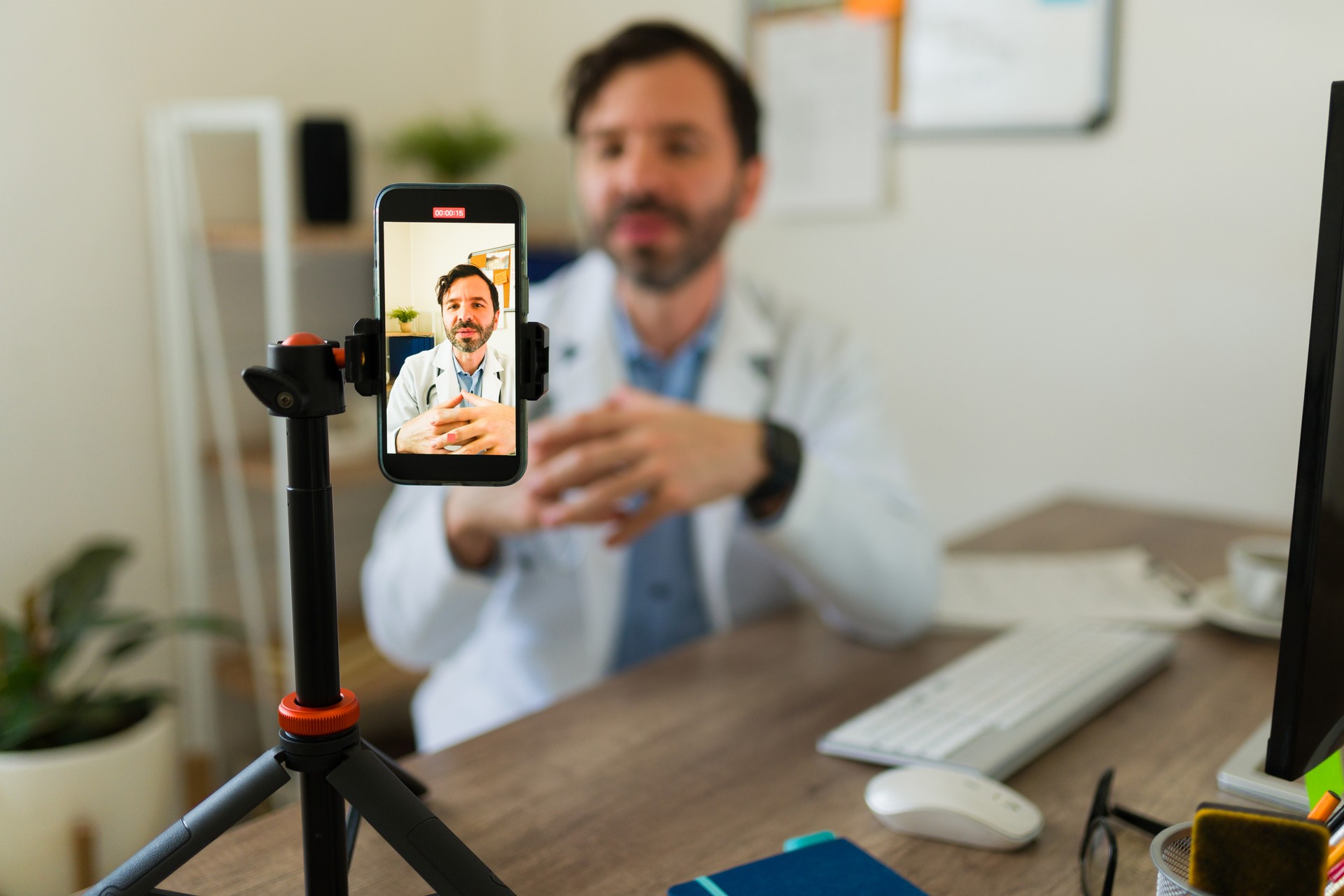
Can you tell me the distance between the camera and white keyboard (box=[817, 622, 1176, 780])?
2.62 ft

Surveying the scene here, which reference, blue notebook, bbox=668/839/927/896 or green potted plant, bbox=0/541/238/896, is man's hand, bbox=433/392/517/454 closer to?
blue notebook, bbox=668/839/927/896

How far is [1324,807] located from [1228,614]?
2.05 feet

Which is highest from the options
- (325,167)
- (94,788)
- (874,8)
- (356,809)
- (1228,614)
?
(874,8)

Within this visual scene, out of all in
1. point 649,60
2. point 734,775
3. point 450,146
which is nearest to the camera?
point 734,775

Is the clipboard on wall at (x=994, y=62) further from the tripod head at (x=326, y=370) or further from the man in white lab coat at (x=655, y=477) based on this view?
the tripod head at (x=326, y=370)

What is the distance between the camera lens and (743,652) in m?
1.06

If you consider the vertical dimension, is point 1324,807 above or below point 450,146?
below

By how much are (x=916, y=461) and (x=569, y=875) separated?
1.61 metres

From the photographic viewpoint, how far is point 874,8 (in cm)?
203

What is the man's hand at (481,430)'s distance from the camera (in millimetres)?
487

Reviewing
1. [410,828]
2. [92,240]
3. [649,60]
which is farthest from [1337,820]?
[92,240]

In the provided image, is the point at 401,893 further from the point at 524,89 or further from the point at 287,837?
the point at 524,89

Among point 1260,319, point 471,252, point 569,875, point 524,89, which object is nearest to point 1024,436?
point 1260,319

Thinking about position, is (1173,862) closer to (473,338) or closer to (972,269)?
(473,338)
